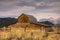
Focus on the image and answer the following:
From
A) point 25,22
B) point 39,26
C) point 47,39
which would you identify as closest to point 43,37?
point 47,39

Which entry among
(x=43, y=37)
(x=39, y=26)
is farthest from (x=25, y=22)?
(x=43, y=37)

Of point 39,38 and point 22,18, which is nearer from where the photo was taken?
point 39,38

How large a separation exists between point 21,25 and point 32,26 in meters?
2.58

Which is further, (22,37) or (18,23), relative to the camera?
(18,23)

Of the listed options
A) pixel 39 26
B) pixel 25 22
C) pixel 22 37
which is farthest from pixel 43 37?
pixel 25 22

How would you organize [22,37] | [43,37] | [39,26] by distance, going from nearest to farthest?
1. [22,37]
2. [43,37]
3. [39,26]

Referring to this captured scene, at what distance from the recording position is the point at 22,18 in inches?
1900

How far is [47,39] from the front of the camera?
24.0 meters

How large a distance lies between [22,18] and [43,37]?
78.5 feet

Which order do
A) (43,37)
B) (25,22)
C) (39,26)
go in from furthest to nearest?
(25,22)
(39,26)
(43,37)

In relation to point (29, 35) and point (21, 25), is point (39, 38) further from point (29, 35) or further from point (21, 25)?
point (21, 25)

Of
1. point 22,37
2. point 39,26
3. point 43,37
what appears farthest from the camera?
point 39,26

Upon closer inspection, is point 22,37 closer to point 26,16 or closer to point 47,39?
point 47,39

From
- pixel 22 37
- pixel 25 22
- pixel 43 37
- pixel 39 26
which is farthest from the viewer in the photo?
pixel 25 22
